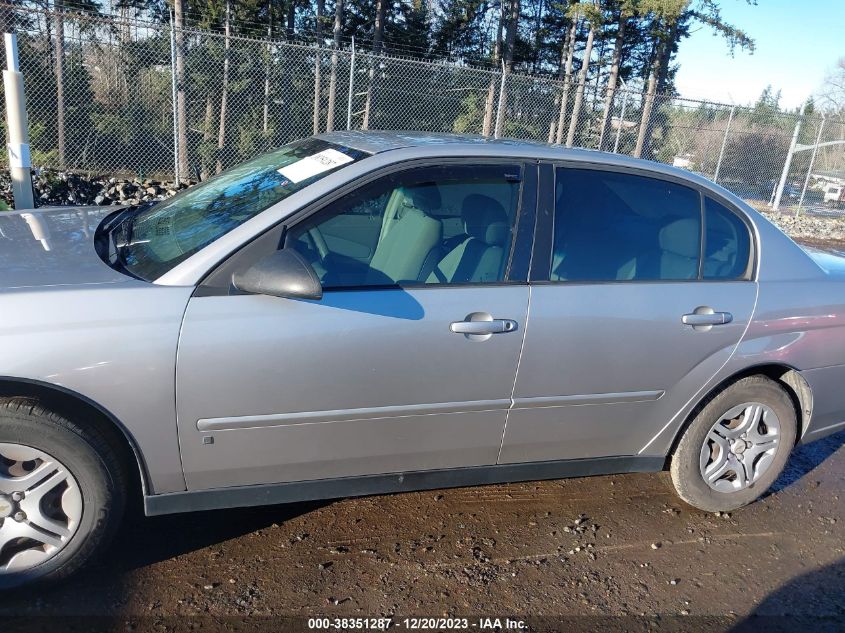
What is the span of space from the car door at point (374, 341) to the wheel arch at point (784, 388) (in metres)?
1.08

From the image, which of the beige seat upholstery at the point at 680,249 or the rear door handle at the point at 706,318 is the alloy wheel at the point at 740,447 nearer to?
the rear door handle at the point at 706,318

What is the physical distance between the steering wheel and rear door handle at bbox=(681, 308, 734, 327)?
5.41ft

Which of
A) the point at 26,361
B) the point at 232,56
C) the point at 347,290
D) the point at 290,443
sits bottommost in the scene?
the point at 290,443

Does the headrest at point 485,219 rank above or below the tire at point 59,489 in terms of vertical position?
above

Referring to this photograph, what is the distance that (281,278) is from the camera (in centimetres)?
234

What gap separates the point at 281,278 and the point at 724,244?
2.21 m

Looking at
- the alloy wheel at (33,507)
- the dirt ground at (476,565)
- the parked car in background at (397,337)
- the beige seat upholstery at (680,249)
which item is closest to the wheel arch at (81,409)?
the parked car in background at (397,337)

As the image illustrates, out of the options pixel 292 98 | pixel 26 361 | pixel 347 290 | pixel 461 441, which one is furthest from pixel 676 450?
pixel 292 98

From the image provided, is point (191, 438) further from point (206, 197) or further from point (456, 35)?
point (456, 35)

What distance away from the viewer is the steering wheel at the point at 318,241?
8.54 feet

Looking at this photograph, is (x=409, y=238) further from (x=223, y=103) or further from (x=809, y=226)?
(x=809, y=226)

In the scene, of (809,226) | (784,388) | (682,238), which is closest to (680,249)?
(682,238)

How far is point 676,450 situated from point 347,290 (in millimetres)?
1952

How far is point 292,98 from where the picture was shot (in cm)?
1215
